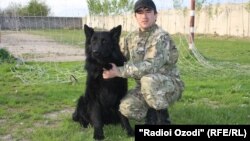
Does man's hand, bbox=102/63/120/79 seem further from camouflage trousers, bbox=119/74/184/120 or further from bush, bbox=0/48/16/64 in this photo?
bush, bbox=0/48/16/64

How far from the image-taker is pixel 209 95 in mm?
7039

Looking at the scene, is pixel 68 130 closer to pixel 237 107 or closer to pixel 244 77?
pixel 237 107

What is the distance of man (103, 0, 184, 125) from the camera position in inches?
174

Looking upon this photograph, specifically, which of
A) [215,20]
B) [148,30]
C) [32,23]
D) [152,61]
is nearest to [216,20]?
[215,20]

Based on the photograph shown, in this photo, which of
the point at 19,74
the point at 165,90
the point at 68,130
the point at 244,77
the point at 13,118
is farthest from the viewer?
the point at 19,74

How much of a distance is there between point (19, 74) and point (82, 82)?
7.19 feet

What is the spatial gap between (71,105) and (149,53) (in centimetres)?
238

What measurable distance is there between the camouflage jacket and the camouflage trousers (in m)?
0.10

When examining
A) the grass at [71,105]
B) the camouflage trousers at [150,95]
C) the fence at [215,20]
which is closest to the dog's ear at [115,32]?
the camouflage trousers at [150,95]

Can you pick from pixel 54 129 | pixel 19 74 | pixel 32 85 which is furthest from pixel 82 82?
pixel 54 129

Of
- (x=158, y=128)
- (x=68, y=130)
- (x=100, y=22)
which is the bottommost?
(x=68, y=130)

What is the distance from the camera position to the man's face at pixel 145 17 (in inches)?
174

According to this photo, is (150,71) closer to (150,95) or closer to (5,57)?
(150,95)

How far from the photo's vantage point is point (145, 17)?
4477 millimetres
